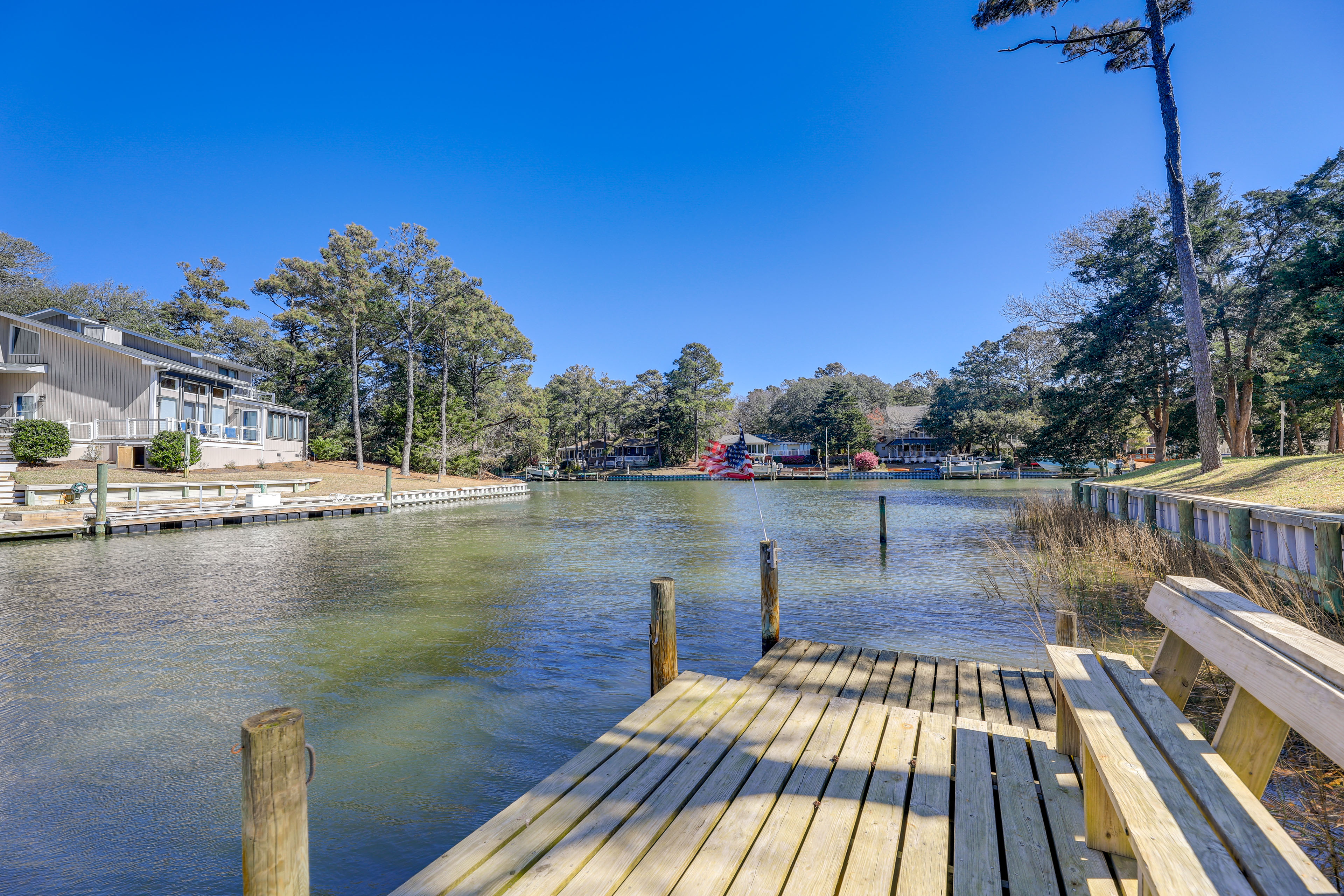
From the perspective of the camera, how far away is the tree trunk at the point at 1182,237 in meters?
14.6

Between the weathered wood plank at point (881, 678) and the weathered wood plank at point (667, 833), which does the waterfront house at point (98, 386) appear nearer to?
the weathered wood plank at point (881, 678)

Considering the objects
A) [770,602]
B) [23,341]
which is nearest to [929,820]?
[770,602]

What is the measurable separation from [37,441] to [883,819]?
33.8 meters

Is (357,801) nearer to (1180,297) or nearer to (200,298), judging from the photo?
(1180,297)

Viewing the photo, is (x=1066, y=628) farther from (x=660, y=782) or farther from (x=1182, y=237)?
(x=1182, y=237)

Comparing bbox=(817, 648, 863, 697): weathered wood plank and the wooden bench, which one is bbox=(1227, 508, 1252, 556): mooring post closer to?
bbox=(817, 648, 863, 697): weathered wood plank

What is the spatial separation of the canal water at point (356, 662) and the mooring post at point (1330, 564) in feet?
8.97

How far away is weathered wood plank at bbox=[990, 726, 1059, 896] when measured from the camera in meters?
2.42

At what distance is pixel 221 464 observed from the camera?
33469mm

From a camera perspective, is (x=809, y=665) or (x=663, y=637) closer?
(x=663, y=637)

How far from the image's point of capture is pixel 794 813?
292cm

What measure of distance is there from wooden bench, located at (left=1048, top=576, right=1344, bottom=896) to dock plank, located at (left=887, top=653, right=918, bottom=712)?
1.75m

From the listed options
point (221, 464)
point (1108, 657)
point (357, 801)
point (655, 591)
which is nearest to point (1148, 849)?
point (1108, 657)

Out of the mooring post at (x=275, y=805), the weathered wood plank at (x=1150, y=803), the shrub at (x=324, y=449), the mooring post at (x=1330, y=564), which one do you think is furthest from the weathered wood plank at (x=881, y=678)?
the shrub at (x=324, y=449)
